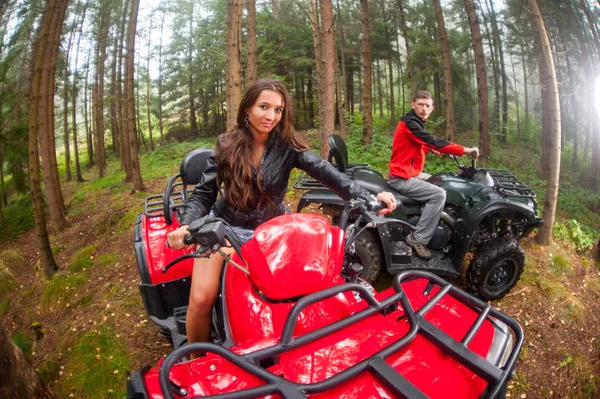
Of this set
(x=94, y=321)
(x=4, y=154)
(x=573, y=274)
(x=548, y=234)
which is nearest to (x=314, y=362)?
(x=94, y=321)

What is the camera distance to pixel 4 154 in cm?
1176

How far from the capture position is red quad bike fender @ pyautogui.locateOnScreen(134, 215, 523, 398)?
119 cm

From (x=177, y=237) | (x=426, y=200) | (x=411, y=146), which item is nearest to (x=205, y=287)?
(x=177, y=237)

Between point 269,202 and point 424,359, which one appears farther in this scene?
point 269,202

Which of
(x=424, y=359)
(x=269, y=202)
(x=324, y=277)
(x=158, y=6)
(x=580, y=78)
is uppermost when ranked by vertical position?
(x=158, y=6)

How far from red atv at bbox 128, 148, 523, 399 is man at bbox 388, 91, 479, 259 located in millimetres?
2055

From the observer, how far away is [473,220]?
380 cm

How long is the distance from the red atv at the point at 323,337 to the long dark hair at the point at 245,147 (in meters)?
0.64

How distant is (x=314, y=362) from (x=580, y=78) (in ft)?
86.9

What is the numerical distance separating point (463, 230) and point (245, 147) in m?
2.69

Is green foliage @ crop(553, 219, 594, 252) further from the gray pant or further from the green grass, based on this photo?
the green grass

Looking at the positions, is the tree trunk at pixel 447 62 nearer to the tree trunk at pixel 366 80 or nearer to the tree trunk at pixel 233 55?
the tree trunk at pixel 366 80

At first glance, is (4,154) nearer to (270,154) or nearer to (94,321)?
(94,321)

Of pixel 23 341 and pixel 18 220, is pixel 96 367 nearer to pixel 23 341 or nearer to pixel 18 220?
pixel 23 341
